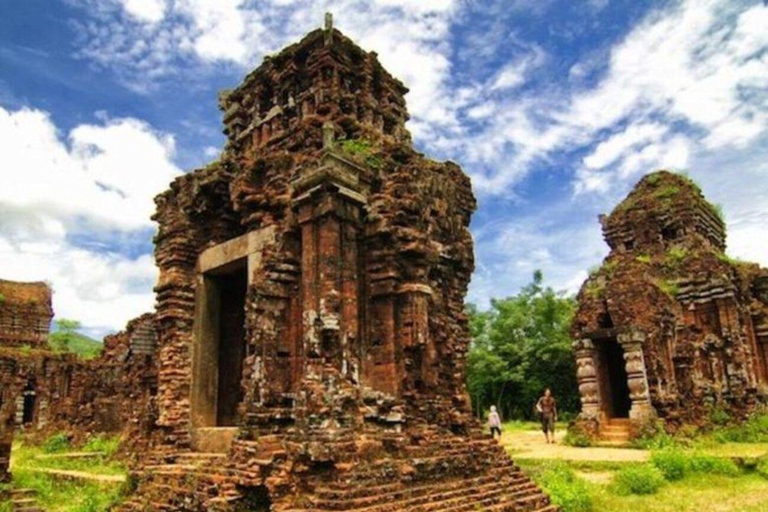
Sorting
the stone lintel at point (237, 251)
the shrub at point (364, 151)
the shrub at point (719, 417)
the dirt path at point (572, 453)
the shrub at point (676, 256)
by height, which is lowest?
the dirt path at point (572, 453)

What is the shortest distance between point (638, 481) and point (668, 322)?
A: 9486 mm

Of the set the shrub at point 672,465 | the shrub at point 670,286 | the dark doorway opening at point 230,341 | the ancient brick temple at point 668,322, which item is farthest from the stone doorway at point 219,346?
the shrub at point 670,286

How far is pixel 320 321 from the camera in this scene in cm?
760

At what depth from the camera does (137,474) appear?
30.0 feet

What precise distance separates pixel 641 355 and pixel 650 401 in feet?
4.35

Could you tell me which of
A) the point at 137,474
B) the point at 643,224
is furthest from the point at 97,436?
the point at 643,224

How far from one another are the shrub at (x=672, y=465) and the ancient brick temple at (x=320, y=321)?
4.99 metres

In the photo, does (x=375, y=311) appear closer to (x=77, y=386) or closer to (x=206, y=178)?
Result: (x=206, y=178)

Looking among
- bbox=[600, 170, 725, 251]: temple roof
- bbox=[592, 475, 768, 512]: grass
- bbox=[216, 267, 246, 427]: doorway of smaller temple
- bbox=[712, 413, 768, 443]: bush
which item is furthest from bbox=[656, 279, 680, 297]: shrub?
bbox=[216, 267, 246, 427]: doorway of smaller temple

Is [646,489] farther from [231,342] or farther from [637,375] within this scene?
[231,342]

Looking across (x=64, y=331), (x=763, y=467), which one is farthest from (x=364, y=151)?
(x=64, y=331)

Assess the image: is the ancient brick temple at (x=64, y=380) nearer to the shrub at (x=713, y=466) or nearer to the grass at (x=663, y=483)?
the grass at (x=663, y=483)

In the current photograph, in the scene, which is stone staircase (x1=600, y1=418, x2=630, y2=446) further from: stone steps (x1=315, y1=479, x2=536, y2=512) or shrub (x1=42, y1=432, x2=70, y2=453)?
shrub (x1=42, y1=432, x2=70, y2=453)

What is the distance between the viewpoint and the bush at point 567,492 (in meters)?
9.32
